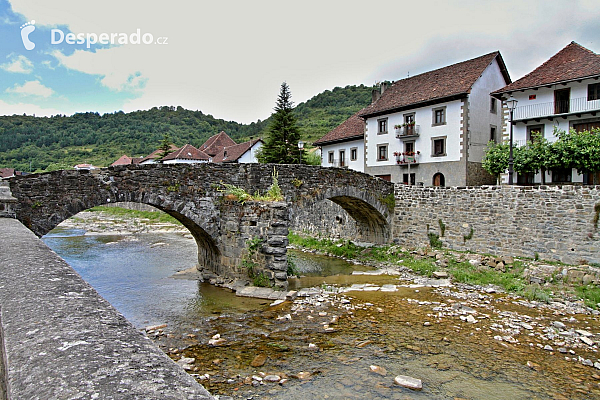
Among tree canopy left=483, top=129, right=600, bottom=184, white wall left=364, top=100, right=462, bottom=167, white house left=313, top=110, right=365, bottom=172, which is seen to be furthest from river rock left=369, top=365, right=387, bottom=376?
white house left=313, top=110, right=365, bottom=172

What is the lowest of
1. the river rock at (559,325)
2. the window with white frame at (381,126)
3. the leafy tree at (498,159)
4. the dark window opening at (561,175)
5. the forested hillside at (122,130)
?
the river rock at (559,325)

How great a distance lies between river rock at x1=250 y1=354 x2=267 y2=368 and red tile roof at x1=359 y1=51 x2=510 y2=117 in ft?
65.4

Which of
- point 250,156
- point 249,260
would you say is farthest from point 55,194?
point 250,156

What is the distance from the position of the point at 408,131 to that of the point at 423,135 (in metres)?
1.06

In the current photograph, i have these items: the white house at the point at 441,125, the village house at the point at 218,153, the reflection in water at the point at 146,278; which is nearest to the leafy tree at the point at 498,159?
the white house at the point at 441,125

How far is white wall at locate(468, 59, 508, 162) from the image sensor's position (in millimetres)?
23188

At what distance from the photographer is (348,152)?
32219 mm

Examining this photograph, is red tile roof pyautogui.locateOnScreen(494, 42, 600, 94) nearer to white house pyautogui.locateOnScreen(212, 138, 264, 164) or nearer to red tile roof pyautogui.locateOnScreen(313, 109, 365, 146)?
red tile roof pyautogui.locateOnScreen(313, 109, 365, 146)

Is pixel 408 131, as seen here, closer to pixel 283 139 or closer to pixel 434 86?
pixel 434 86

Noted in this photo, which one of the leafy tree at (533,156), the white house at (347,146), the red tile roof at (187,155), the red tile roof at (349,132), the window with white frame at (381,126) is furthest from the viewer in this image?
the red tile roof at (187,155)

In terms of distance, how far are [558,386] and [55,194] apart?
12.8 metres

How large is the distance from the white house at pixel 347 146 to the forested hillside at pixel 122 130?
33.5 metres

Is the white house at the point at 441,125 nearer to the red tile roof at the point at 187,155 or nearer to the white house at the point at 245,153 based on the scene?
the white house at the point at 245,153

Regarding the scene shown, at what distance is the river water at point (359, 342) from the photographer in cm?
683
